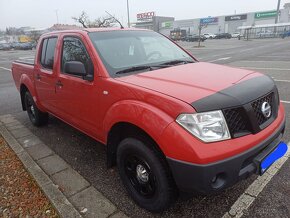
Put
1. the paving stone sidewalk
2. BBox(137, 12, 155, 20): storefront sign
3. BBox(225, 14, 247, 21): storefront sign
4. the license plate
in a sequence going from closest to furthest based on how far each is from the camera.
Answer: the license plate → the paving stone sidewalk → BBox(225, 14, 247, 21): storefront sign → BBox(137, 12, 155, 20): storefront sign

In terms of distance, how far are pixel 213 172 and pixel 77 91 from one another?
2056mm

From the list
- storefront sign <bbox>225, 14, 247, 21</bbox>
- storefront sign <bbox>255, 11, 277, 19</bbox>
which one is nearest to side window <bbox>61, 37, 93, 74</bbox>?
storefront sign <bbox>255, 11, 277, 19</bbox>

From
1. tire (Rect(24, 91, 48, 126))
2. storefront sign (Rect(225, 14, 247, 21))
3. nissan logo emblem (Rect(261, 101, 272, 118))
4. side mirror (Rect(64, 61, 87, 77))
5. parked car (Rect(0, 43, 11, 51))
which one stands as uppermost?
storefront sign (Rect(225, 14, 247, 21))

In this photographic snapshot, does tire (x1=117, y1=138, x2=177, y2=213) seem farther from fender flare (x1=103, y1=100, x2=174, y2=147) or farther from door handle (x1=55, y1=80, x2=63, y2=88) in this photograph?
door handle (x1=55, y1=80, x2=63, y2=88)

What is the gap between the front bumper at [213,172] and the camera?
2037mm

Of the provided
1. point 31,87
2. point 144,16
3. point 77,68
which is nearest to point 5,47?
point 144,16

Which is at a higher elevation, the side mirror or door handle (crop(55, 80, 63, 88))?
the side mirror

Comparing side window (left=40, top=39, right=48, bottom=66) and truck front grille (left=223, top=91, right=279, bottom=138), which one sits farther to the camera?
side window (left=40, top=39, right=48, bottom=66)

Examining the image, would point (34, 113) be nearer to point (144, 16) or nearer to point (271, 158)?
point (271, 158)

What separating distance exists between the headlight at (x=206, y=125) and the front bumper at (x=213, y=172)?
199mm

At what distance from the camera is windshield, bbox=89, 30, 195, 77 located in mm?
3131

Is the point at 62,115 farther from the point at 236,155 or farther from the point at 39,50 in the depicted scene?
the point at 236,155

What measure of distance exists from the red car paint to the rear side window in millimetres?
226

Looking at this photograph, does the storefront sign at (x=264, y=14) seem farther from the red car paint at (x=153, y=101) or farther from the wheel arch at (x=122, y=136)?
the wheel arch at (x=122, y=136)
